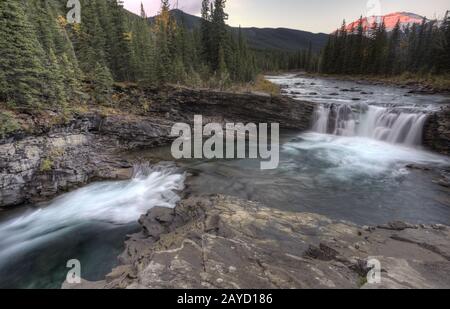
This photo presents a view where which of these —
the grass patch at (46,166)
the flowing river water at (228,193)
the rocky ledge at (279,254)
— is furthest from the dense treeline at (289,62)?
the rocky ledge at (279,254)

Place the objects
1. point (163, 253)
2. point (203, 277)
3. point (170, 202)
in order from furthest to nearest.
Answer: point (170, 202) → point (163, 253) → point (203, 277)

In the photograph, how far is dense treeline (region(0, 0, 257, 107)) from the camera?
50.8ft

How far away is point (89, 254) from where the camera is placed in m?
10.4

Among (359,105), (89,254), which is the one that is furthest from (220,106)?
(89,254)

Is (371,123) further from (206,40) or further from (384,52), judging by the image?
(384,52)

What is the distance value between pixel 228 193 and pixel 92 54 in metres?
22.2

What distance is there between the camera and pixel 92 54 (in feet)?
83.2

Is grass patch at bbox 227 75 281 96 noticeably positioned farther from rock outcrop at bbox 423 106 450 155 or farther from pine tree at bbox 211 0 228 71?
rock outcrop at bbox 423 106 450 155

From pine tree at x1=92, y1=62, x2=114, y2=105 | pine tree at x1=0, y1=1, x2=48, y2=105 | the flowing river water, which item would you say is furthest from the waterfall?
pine tree at x1=0, y1=1, x2=48, y2=105

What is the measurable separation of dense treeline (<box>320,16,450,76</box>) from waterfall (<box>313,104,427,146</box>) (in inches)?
1369

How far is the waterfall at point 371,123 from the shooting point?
2128 cm
